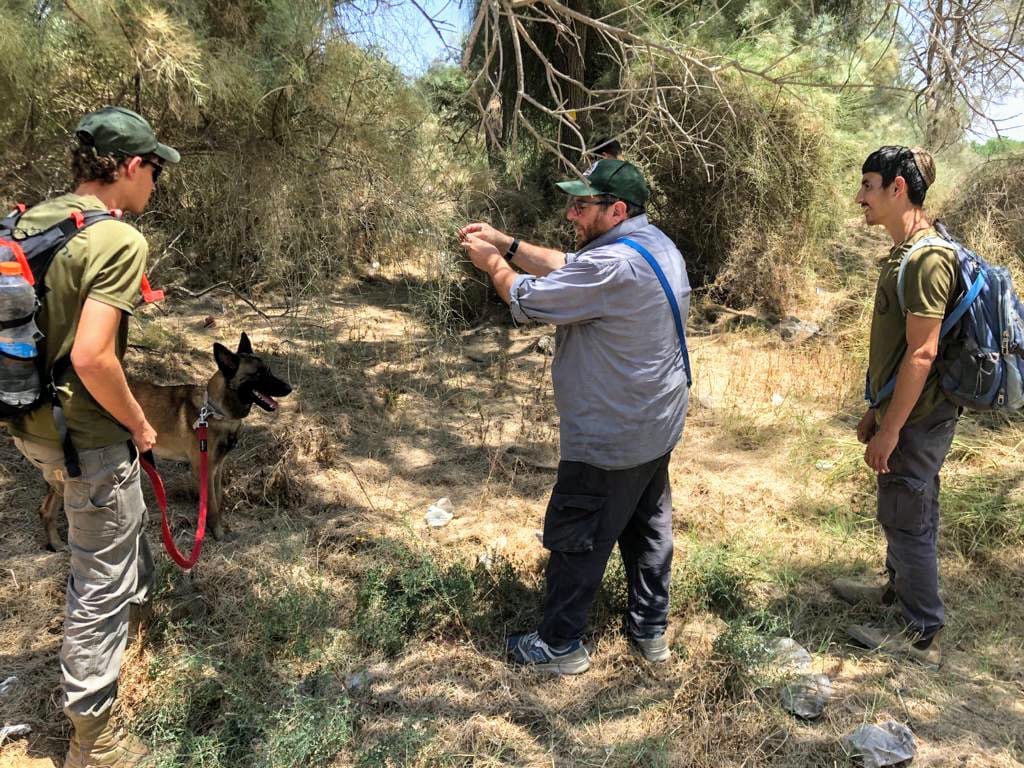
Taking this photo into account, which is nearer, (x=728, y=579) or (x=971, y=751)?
(x=971, y=751)

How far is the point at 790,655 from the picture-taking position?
8.92 ft

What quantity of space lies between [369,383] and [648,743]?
12.8ft

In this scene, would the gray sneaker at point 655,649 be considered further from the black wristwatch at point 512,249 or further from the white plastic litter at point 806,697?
the black wristwatch at point 512,249

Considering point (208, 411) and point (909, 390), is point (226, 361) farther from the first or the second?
point (909, 390)

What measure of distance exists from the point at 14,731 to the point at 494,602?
183cm

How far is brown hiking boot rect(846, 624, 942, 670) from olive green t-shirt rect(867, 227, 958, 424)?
0.96 m

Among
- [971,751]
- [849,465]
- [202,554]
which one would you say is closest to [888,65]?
[849,465]

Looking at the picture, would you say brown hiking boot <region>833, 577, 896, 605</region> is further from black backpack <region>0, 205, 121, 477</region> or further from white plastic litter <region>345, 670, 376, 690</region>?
black backpack <region>0, 205, 121, 477</region>

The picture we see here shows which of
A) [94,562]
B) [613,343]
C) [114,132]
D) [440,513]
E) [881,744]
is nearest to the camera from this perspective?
[114,132]

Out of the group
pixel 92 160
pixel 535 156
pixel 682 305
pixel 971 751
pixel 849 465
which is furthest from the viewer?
pixel 535 156

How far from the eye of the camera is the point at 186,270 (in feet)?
21.9

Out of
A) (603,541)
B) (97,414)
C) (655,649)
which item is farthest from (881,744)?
(97,414)

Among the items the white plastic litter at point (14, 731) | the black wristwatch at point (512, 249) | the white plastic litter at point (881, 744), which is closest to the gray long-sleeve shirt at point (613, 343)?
the black wristwatch at point (512, 249)

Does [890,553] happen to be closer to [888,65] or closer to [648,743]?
[648,743]
